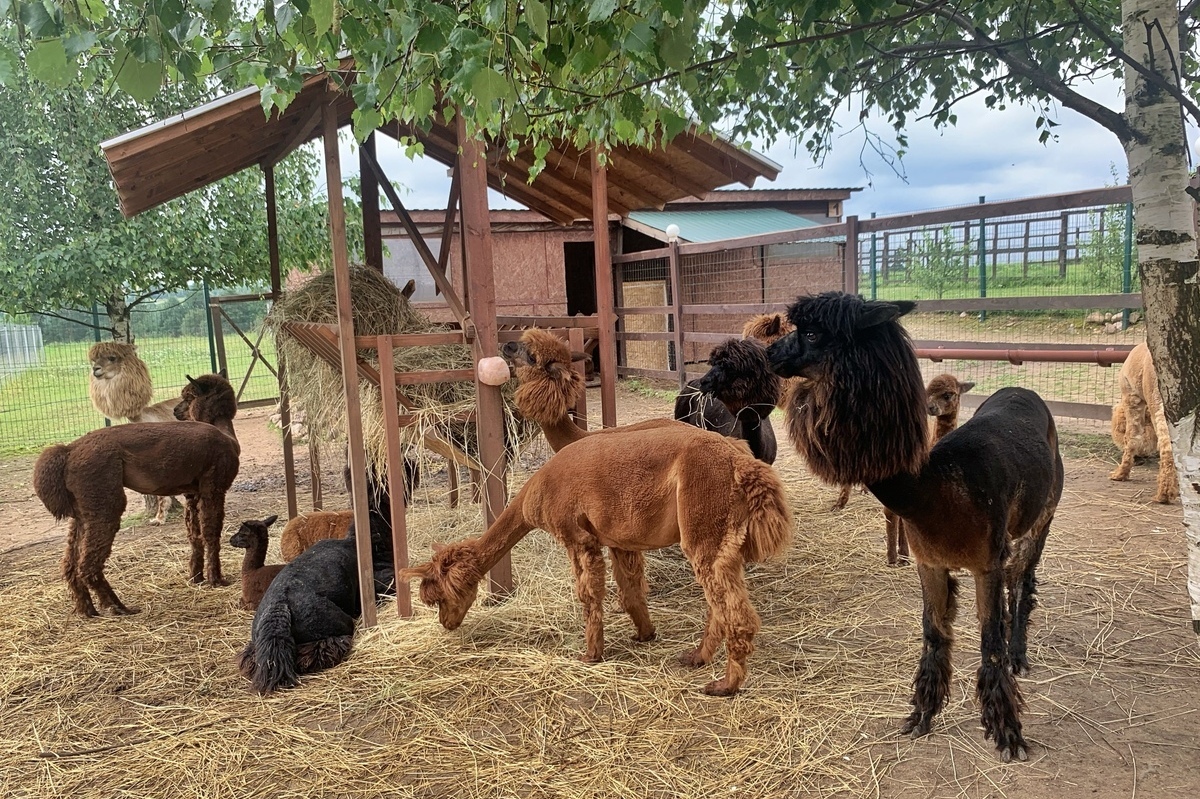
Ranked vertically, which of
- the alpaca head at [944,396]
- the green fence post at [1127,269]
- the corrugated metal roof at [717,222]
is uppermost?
the corrugated metal roof at [717,222]

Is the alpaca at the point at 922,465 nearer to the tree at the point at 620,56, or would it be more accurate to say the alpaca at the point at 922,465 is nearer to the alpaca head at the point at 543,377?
the tree at the point at 620,56

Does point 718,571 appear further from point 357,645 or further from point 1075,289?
point 1075,289

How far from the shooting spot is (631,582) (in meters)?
4.14

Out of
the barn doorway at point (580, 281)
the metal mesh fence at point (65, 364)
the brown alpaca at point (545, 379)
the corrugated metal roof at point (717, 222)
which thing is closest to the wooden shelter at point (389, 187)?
the brown alpaca at point (545, 379)

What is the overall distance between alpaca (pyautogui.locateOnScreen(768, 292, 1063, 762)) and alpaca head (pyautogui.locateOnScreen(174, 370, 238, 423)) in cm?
607

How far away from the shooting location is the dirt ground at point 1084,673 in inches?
108

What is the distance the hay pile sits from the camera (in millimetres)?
4968

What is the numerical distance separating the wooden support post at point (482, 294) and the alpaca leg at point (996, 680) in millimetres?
2944

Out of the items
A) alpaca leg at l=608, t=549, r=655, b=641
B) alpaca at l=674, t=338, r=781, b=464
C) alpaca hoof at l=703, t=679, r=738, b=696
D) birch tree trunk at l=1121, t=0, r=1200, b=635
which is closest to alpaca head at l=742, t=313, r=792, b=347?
alpaca at l=674, t=338, r=781, b=464

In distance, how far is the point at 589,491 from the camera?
12.5ft

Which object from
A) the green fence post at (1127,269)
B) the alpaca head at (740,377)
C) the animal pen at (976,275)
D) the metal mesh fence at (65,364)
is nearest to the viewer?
the alpaca head at (740,377)

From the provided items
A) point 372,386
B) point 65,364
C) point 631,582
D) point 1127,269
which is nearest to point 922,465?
point 631,582

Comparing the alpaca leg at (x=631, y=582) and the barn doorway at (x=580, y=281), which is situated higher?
the barn doorway at (x=580, y=281)

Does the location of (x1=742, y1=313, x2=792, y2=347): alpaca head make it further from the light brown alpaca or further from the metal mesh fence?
the metal mesh fence
